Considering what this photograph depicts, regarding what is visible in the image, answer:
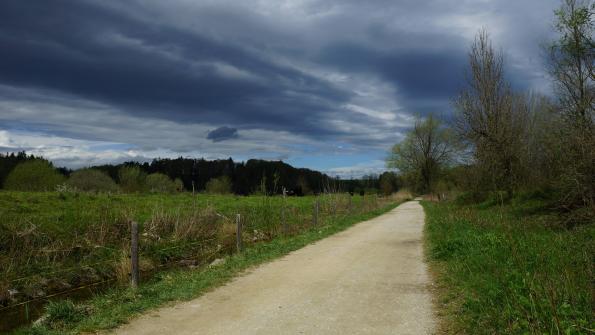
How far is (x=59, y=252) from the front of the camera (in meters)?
13.7

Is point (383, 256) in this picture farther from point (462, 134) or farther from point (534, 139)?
point (534, 139)

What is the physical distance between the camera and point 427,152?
63.8 meters

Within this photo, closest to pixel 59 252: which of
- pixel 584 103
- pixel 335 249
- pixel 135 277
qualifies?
pixel 135 277

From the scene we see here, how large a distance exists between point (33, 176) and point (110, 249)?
45.3 metres

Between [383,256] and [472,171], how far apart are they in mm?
21467

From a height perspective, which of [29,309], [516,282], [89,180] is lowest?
[29,309]

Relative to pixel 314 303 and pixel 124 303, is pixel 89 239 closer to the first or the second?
pixel 124 303

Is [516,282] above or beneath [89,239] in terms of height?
above

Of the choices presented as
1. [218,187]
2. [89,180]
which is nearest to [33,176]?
[89,180]

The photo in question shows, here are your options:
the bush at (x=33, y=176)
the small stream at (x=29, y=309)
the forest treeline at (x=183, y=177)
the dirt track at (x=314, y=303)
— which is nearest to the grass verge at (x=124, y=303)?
the dirt track at (x=314, y=303)

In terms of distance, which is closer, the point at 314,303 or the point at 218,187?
the point at 314,303

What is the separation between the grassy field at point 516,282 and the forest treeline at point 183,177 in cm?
1164

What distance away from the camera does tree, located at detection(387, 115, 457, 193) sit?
206 ft

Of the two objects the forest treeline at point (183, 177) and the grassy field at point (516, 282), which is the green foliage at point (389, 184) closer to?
the forest treeline at point (183, 177)
